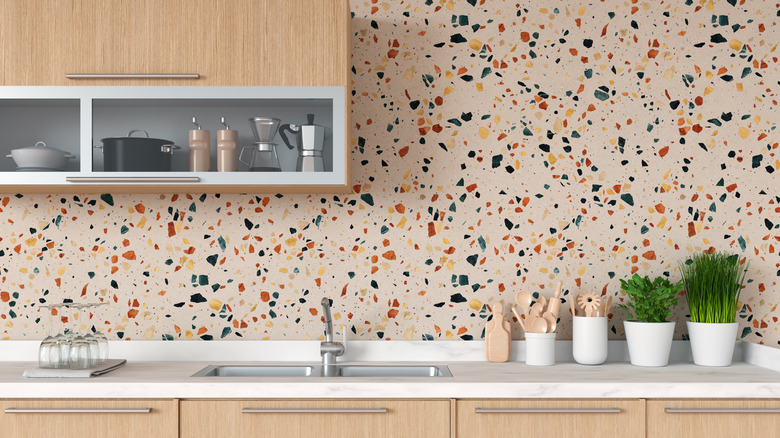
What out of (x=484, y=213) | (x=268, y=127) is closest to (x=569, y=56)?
(x=484, y=213)

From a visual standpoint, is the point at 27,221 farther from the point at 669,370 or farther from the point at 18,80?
the point at 669,370

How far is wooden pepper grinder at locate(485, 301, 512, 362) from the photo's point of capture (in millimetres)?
2320

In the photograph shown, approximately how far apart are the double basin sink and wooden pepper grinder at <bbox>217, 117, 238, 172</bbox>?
706 mm

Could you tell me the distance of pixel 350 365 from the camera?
2.32 m

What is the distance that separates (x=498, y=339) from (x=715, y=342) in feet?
2.43

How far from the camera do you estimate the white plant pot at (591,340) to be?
7.32ft

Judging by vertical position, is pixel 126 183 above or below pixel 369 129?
below

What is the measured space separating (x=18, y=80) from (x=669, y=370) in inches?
92.1

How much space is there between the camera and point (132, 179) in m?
2.10

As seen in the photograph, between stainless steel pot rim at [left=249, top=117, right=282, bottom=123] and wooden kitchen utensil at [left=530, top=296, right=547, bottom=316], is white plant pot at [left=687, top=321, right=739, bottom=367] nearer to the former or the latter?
wooden kitchen utensil at [left=530, top=296, right=547, bottom=316]
